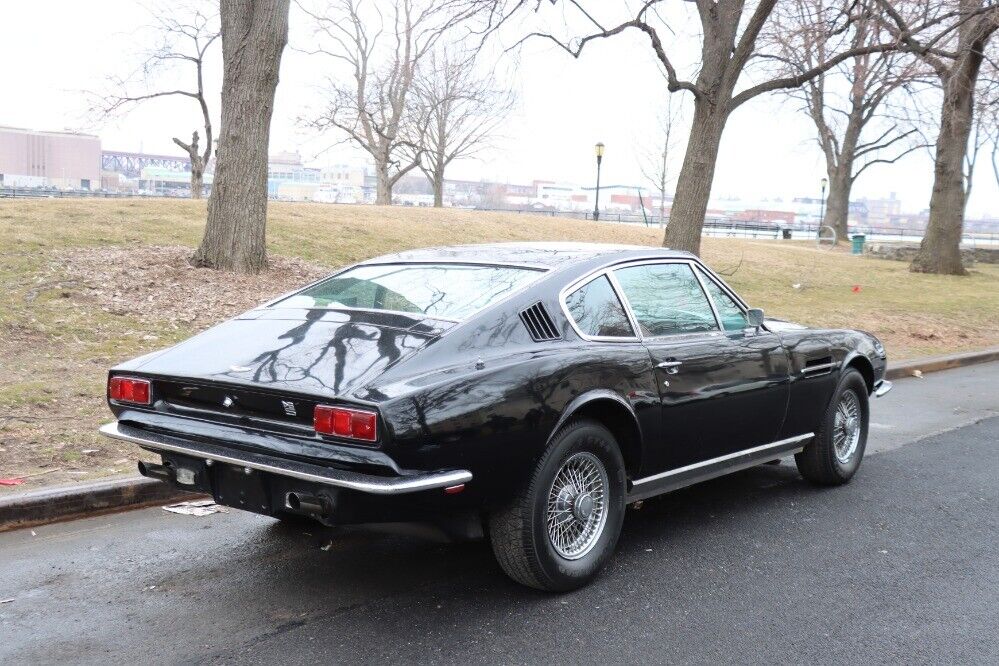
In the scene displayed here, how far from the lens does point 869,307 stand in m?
17.6

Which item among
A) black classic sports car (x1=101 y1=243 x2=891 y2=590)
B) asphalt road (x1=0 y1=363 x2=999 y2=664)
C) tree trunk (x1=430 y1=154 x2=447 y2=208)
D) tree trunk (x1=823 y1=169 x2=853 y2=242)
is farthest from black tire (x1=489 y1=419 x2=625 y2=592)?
tree trunk (x1=430 y1=154 x2=447 y2=208)

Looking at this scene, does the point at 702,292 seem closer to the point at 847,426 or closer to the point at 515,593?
the point at 847,426

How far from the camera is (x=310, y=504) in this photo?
375 centimetres

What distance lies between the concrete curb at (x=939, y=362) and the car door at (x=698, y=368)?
21.6 feet

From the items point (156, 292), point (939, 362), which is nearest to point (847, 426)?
point (939, 362)

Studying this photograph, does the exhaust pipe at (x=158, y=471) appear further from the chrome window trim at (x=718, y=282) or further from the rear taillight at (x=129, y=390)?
the chrome window trim at (x=718, y=282)

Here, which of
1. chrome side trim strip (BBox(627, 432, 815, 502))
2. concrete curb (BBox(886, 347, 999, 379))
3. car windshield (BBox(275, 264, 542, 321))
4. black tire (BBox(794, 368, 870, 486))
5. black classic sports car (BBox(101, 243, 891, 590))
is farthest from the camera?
concrete curb (BBox(886, 347, 999, 379))

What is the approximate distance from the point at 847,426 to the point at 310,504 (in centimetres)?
410

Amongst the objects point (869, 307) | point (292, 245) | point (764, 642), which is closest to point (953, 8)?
point (869, 307)

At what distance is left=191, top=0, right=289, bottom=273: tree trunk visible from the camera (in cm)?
1248

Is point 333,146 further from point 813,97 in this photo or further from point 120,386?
point 120,386

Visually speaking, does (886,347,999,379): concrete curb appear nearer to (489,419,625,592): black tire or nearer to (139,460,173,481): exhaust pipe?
(489,419,625,592): black tire

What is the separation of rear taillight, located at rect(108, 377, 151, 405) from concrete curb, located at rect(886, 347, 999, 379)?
9.38 meters

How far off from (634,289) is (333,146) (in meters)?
48.1
